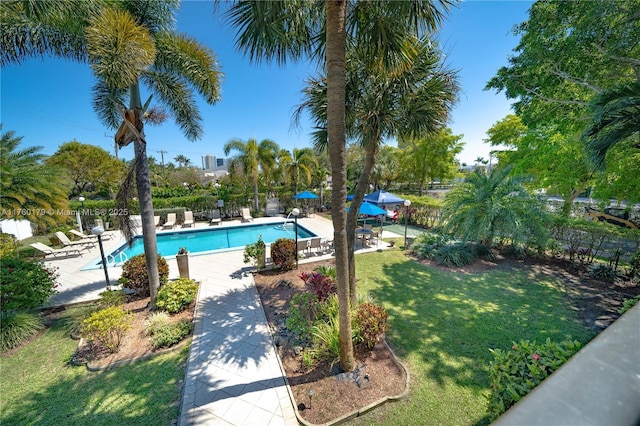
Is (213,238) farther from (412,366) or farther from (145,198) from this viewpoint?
(412,366)

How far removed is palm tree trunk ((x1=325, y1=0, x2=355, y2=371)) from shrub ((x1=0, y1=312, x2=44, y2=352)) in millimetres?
7561

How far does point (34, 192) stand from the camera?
878cm

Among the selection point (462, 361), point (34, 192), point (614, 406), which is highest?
point (34, 192)

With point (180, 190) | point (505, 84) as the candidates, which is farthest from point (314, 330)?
point (180, 190)

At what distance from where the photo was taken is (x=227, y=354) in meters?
4.92

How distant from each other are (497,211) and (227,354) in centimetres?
1047

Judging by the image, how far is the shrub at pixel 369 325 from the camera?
4.77 metres

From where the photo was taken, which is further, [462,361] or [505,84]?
[505,84]

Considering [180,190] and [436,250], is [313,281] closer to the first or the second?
[436,250]

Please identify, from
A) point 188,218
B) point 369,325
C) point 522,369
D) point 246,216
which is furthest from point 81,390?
point 246,216

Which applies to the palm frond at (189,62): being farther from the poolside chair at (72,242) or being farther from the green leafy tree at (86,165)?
the green leafy tree at (86,165)

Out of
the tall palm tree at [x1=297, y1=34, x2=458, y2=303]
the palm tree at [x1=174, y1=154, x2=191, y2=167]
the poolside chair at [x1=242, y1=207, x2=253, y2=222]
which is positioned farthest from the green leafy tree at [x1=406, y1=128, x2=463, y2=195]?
the palm tree at [x1=174, y1=154, x2=191, y2=167]

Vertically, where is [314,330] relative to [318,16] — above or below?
below

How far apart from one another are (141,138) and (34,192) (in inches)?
278
